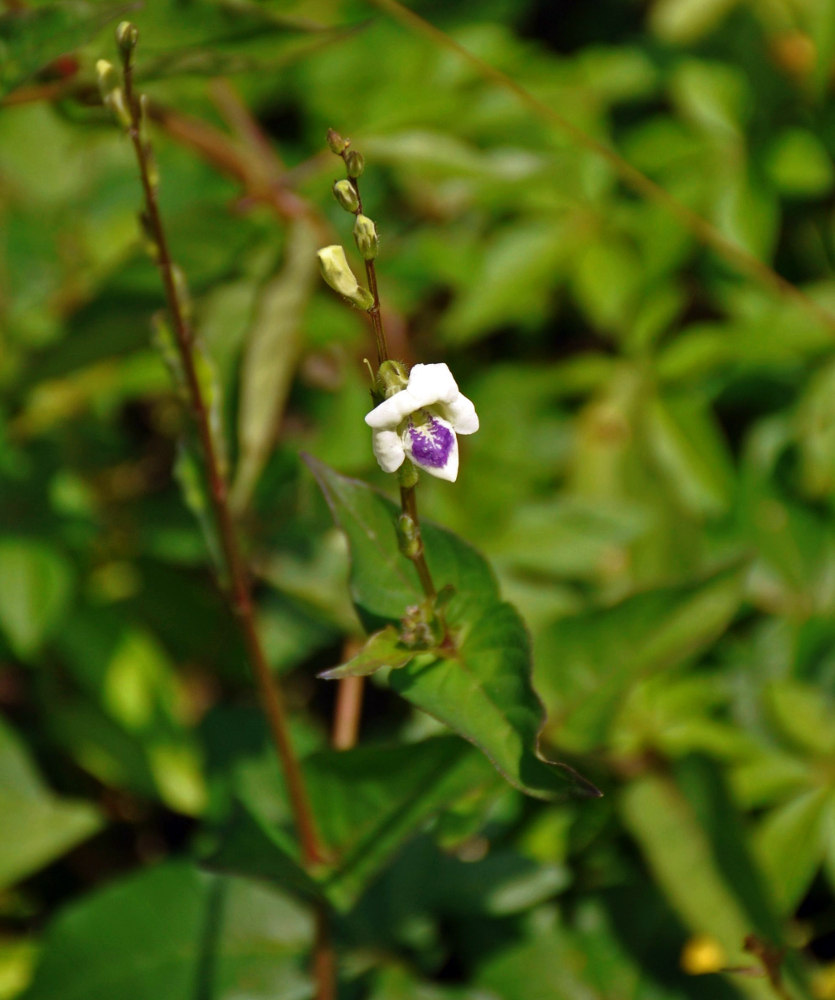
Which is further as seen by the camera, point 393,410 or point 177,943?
point 177,943

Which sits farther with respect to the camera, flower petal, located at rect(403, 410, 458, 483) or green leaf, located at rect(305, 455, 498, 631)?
green leaf, located at rect(305, 455, 498, 631)

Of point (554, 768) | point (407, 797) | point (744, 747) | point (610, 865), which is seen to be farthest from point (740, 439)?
point (554, 768)

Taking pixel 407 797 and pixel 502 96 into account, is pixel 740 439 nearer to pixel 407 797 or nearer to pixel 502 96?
pixel 502 96

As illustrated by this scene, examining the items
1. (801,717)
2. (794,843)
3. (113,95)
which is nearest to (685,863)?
(794,843)

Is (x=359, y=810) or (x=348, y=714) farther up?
(x=359, y=810)

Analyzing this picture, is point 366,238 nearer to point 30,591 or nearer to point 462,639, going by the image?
point 462,639

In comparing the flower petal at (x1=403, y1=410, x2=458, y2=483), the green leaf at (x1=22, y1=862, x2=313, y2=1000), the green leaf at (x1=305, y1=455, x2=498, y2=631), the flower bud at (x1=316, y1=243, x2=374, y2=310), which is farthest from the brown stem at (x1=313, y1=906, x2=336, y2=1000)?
the flower bud at (x1=316, y1=243, x2=374, y2=310)

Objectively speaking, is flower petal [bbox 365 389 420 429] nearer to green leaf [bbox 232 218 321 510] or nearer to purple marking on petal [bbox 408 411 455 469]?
purple marking on petal [bbox 408 411 455 469]
